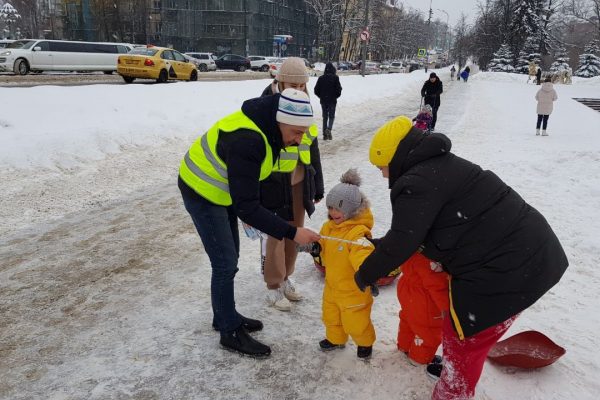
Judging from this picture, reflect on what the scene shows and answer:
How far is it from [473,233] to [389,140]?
23.8 inches

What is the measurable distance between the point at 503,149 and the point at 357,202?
8.18 metres

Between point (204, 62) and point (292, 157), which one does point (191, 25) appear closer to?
point (204, 62)

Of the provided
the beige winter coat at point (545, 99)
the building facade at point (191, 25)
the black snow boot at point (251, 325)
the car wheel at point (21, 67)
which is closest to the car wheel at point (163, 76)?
the car wheel at point (21, 67)

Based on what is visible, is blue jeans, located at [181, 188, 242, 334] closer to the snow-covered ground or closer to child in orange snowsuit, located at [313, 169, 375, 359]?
the snow-covered ground

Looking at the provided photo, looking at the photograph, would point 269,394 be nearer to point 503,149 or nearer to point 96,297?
point 96,297

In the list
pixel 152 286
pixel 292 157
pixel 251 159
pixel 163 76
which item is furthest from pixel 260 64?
pixel 251 159

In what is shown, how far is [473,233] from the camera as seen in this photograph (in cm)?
217

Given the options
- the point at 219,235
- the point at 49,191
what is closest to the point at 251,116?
the point at 219,235

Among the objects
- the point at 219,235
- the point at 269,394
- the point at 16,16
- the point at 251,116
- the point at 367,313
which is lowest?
the point at 269,394

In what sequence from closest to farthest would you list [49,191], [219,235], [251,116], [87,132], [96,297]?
[251,116] → [219,235] → [96,297] → [49,191] → [87,132]

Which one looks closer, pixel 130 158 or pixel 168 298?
pixel 168 298

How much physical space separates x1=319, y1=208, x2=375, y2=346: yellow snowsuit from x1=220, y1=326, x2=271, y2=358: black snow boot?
450 millimetres

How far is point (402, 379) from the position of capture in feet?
9.12

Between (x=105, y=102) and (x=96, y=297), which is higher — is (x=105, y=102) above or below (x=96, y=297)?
above
